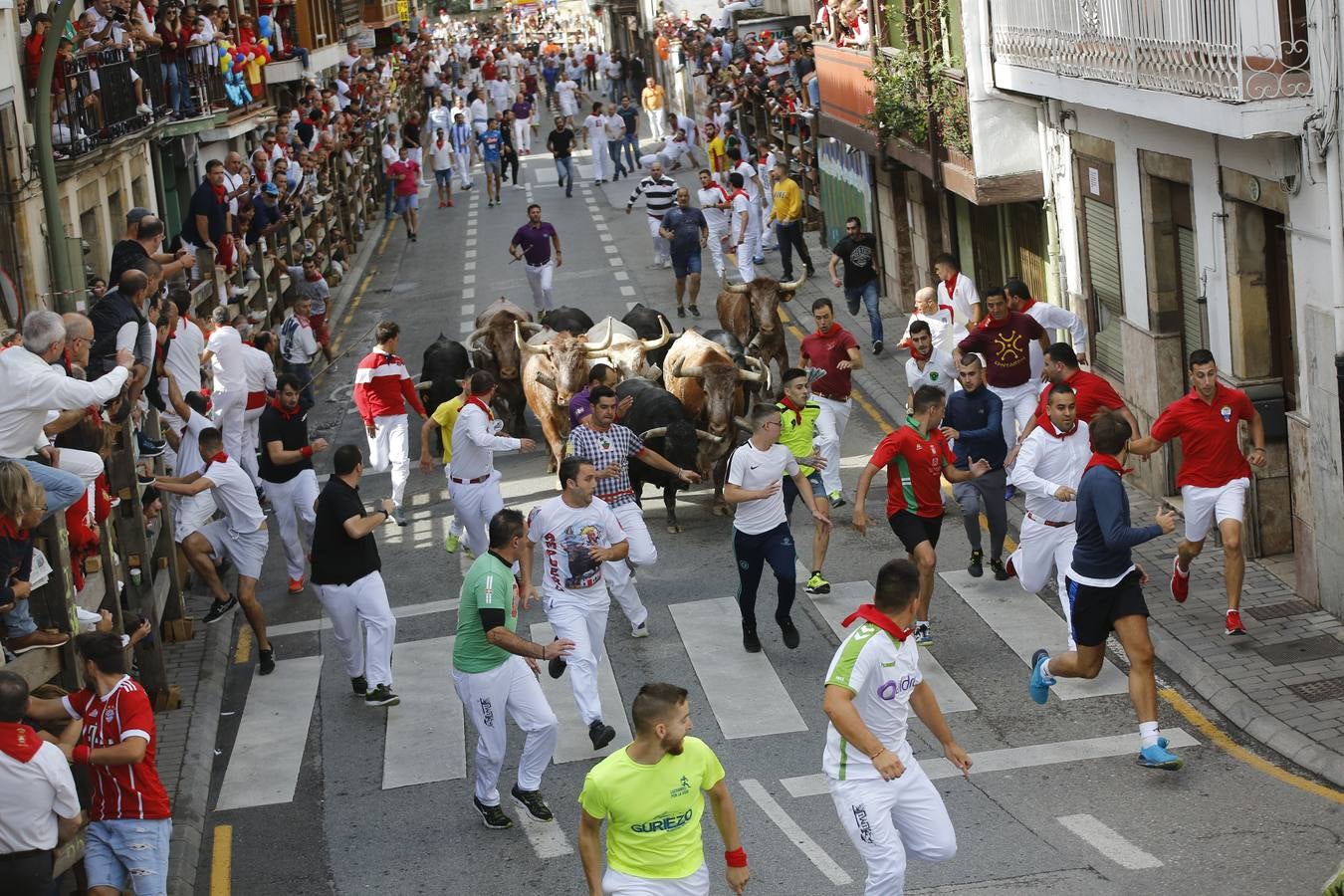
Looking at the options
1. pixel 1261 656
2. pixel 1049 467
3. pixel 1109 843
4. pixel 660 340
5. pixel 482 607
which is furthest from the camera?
pixel 660 340

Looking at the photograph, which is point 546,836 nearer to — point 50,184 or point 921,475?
point 921,475

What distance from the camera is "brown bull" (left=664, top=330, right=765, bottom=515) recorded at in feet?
57.2

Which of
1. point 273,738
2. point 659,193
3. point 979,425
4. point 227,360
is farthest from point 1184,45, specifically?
point 659,193

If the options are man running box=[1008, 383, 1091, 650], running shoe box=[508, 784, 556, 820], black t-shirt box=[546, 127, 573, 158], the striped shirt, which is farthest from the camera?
black t-shirt box=[546, 127, 573, 158]

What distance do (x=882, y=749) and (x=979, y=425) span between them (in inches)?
249

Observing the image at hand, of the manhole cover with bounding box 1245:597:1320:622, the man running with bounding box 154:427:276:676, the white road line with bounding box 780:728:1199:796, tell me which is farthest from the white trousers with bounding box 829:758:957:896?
the man running with bounding box 154:427:276:676

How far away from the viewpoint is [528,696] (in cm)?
1075

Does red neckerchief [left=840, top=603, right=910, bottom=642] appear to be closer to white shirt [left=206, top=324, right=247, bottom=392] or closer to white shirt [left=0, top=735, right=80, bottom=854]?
white shirt [left=0, top=735, right=80, bottom=854]

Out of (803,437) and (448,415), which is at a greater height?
(448,415)

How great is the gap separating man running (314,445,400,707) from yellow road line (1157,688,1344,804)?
531 centimetres

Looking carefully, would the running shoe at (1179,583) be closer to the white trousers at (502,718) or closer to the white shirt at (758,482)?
the white shirt at (758,482)

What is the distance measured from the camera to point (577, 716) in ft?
41.5

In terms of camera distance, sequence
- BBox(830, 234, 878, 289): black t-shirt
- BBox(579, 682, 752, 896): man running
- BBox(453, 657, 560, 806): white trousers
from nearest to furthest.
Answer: BBox(579, 682, 752, 896): man running < BBox(453, 657, 560, 806): white trousers < BBox(830, 234, 878, 289): black t-shirt

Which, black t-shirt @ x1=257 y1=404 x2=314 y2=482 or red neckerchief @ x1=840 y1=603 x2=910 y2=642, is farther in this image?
black t-shirt @ x1=257 y1=404 x2=314 y2=482
